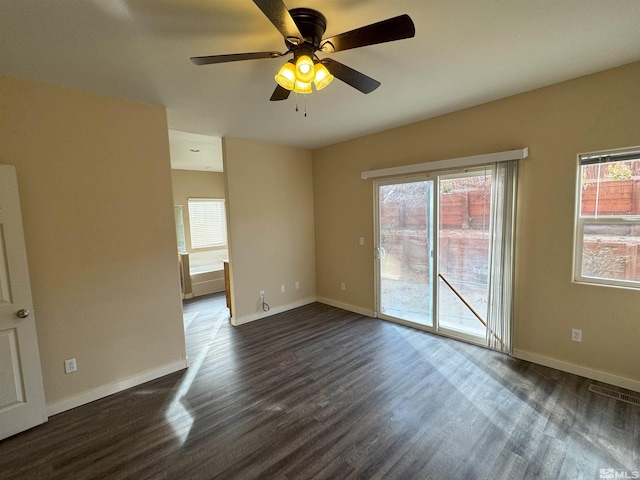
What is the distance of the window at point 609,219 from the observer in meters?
2.32

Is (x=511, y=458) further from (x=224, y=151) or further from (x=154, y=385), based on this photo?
(x=224, y=151)

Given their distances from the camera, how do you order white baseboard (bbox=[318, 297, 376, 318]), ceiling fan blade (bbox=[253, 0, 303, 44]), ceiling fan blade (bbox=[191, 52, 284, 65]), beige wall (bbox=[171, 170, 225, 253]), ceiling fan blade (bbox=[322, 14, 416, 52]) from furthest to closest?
1. beige wall (bbox=[171, 170, 225, 253])
2. white baseboard (bbox=[318, 297, 376, 318])
3. ceiling fan blade (bbox=[191, 52, 284, 65])
4. ceiling fan blade (bbox=[322, 14, 416, 52])
5. ceiling fan blade (bbox=[253, 0, 303, 44])

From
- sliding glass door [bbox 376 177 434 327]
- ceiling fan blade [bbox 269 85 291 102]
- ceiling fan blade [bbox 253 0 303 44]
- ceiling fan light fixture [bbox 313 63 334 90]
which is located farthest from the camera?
sliding glass door [bbox 376 177 434 327]

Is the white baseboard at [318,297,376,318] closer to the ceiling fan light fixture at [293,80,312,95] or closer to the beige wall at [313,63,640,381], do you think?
the beige wall at [313,63,640,381]

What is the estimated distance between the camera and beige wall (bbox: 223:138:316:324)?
3.98 meters

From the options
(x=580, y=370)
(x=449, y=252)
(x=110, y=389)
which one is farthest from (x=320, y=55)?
(x=580, y=370)

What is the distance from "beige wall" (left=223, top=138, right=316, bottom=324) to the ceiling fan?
2.50 metres

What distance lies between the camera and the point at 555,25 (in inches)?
67.1

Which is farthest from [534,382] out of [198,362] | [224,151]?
[224,151]

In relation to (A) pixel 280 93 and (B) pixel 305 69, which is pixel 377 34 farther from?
(A) pixel 280 93

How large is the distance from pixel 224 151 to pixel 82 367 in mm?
2832

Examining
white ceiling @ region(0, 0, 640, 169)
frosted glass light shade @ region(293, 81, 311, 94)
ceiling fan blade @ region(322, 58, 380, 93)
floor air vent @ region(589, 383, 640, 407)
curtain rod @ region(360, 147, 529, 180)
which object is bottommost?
floor air vent @ region(589, 383, 640, 407)

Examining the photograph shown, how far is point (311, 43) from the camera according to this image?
1.56m
